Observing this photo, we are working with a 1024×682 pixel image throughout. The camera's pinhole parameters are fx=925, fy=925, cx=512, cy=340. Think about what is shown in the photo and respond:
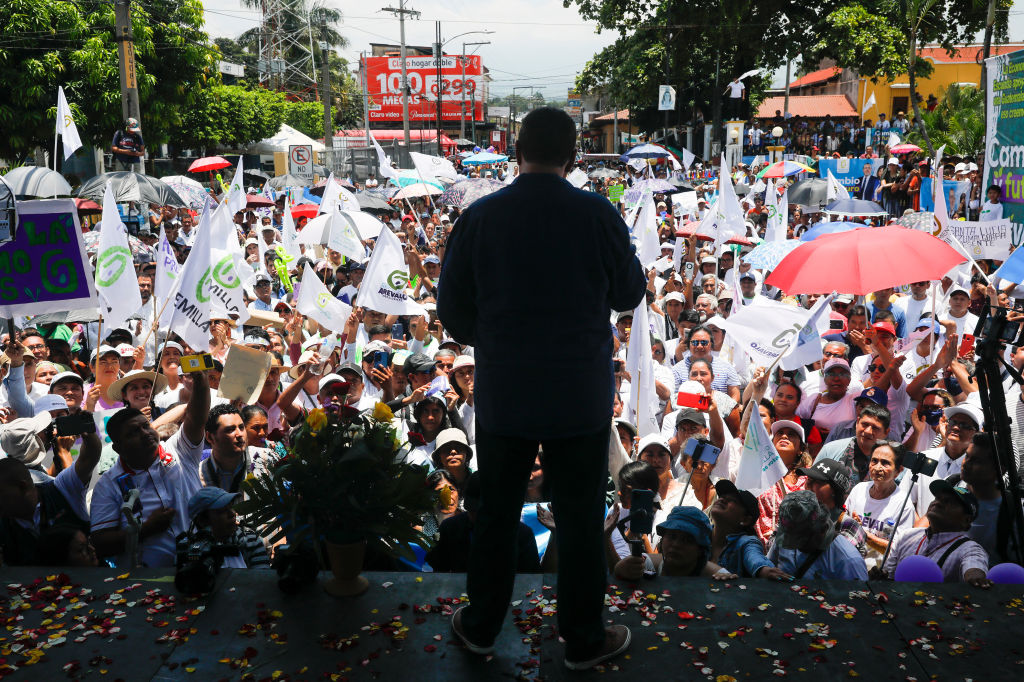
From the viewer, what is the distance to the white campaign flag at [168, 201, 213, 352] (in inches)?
251

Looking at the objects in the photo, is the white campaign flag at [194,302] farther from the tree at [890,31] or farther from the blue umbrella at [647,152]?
the tree at [890,31]

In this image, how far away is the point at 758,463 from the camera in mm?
5188

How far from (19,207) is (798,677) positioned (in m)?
4.92

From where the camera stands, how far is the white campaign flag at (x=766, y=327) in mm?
6895

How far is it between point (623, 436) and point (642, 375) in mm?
423

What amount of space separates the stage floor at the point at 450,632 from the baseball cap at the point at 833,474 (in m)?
1.73

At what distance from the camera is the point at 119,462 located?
434 cm

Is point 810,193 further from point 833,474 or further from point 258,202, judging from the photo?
point 833,474

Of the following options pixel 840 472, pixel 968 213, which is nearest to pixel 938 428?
pixel 840 472

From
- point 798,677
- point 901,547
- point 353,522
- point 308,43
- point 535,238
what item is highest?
point 308,43

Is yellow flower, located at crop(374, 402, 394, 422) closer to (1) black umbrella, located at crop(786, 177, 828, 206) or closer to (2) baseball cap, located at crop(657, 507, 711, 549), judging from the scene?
(2) baseball cap, located at crop(657, 507, 711, 549)

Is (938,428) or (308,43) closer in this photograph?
(938,428)

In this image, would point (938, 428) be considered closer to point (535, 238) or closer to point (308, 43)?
point (535, 238)

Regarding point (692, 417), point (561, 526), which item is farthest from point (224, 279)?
point (561, 526)
